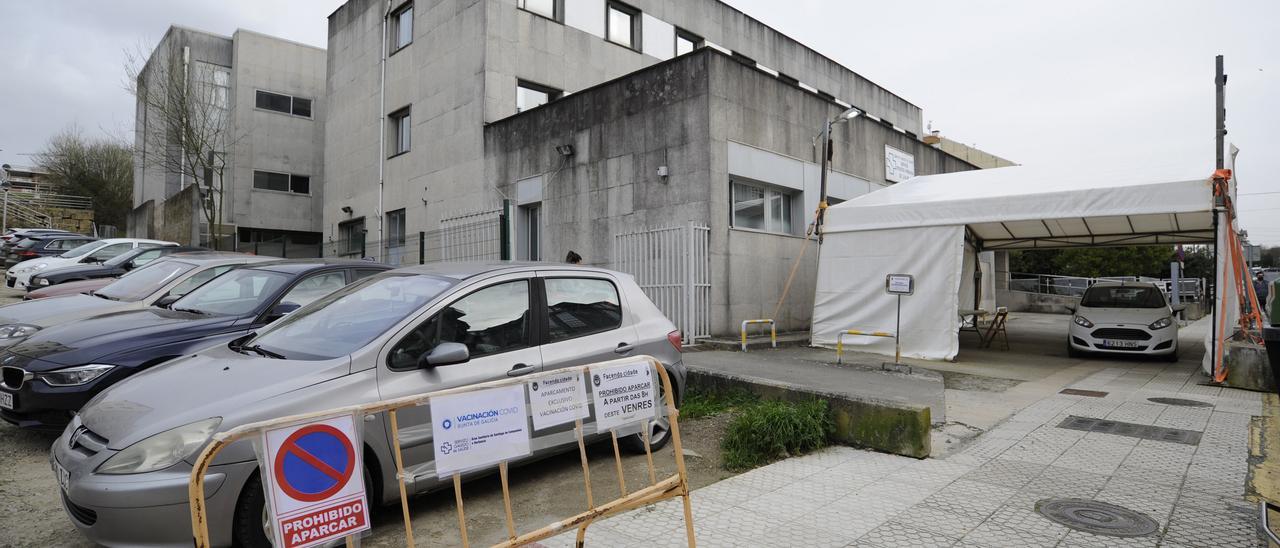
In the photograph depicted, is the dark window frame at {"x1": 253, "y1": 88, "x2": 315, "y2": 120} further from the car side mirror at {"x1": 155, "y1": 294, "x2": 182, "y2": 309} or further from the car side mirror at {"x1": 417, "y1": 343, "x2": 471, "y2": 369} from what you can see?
the car side mirror at {"x1": 417, "y1": 343, "x2": 471, "y2": 369}

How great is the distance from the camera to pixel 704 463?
5.16 metres

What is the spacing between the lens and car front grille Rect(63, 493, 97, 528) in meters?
3.06

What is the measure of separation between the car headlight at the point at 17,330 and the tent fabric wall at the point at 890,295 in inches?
414

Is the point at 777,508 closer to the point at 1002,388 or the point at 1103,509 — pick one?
the point at 1103,509

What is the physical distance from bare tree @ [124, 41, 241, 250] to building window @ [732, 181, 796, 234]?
19.3m

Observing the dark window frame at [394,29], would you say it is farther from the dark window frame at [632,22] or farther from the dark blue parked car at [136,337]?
the dark blue parked car at [136,337]

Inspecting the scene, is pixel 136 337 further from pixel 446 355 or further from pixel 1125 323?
pixel 1125 323

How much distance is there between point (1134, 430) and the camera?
6141 mm

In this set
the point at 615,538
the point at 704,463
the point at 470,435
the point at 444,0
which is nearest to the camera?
the point at 470,435

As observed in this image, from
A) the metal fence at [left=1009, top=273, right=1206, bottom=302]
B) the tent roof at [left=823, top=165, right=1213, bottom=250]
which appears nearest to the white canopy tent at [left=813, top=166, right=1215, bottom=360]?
the tent roof at [left=823, top=165, right=1213, bottom=250]

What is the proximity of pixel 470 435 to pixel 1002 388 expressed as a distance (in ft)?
26.6

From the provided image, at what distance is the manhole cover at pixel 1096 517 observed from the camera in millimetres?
3664

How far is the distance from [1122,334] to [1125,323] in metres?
0.20

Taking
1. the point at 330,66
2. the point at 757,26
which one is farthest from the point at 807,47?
the point at 330,66
